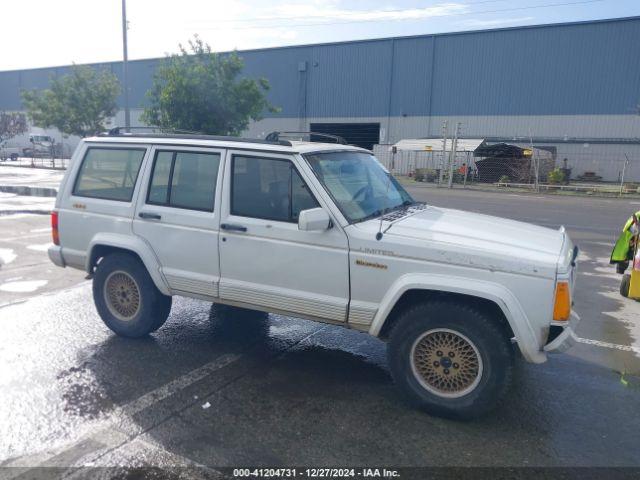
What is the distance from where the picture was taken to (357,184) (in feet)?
15.1

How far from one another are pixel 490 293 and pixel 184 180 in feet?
9.57

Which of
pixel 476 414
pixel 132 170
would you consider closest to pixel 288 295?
pixel 476 414

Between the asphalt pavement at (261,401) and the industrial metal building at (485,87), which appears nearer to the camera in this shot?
the asphalt pavement at (261,401)

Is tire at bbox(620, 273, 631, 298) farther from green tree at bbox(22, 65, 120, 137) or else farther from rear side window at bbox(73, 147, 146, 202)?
green tree at bbox(22, 65, 120, 137)

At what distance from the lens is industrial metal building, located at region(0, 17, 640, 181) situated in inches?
1325

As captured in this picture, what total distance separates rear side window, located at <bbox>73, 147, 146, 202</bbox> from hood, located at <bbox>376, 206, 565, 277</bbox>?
2.74 metres

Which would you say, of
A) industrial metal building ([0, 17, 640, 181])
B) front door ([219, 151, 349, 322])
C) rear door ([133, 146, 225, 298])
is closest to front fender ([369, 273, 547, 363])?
front door ([219, 151, 349, 322])

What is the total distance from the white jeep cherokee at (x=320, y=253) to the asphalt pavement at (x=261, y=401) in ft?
1.23

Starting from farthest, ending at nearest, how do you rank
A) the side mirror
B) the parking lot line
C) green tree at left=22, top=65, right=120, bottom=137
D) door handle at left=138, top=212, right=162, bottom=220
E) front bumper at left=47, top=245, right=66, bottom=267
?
1. green tree at left=22, top=65, right=120, bottom=137
2. front bumper at left=47, top=245, right=66, bottom=267
3. the parking lot line
4. door handle at left=138, top=212, right=162, bottom=220
5. the side mirror

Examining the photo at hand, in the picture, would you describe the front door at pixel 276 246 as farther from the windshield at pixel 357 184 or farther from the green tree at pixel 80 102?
the green tree at pixel 80 102

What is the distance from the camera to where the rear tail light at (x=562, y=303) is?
3494 mm

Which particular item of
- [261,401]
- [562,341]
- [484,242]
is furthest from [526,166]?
[261,401]

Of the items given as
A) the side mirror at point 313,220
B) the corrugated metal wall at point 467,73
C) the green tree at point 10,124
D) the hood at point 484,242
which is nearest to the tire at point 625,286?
the hood at point 484,242

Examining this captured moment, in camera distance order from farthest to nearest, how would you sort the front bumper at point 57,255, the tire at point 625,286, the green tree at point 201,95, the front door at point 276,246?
the green tree at point 201,95, the tire at point 625,286, the front bumper at point 57,255, the front door at point 276,246
